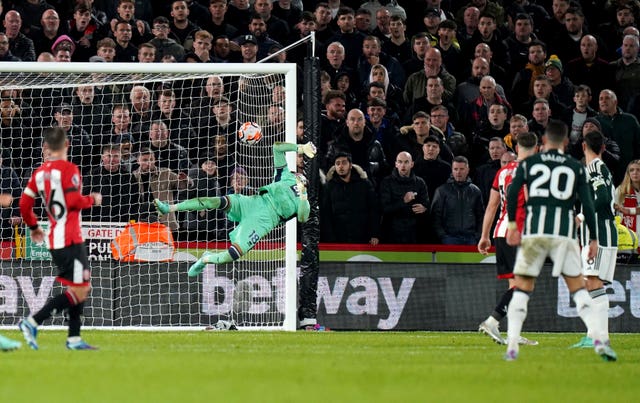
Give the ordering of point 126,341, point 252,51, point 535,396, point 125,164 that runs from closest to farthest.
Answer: point 535,396, point 126,341, point 125,164, point 252,51

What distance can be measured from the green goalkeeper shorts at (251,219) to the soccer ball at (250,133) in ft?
2.53

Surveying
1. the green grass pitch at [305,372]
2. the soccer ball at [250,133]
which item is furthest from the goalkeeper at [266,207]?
the green grass pitch at [305,372]

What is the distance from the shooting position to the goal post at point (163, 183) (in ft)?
52.4

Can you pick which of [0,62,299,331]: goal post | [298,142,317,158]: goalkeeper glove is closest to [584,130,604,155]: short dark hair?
[298,142,317,158]: goalkeeper glove

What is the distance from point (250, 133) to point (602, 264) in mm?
4805

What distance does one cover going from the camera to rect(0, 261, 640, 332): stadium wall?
16.1 metres

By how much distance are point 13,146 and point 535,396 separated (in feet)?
35.4

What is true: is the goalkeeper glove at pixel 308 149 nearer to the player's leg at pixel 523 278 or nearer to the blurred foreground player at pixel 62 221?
the blurred foreground player at pixel 62 221

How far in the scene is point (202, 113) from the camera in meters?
17.1

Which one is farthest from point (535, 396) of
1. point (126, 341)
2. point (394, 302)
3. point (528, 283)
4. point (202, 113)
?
point (202, 113)

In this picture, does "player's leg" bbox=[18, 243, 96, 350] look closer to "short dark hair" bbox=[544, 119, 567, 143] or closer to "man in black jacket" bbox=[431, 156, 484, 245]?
"short dark hair" bbox=[544, 119, 567, 143]

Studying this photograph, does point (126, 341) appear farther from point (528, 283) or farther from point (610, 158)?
point (610, 158)

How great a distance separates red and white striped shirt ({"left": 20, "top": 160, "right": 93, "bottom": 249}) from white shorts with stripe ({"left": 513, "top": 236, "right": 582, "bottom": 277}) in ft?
12.4

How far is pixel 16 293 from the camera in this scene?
52.3 feet
